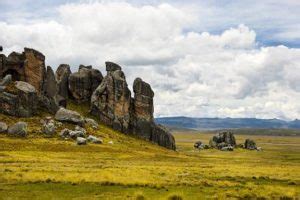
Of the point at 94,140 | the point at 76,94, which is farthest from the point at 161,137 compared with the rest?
the point at 94,140

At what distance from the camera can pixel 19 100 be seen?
5123 inches

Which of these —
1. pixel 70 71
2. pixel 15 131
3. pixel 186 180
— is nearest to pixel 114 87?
pixel 70 71

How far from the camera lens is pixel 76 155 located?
9581 centimetres

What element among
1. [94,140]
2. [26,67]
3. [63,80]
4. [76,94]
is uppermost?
[26,67]

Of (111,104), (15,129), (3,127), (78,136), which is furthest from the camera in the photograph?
(111,104)

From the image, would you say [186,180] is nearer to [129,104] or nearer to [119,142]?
[119,142]

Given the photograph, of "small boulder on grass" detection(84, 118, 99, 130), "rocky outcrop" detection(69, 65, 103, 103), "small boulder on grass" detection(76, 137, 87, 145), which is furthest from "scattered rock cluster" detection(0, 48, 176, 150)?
"small boulder on grass" detection(76, 137, 87, 145)

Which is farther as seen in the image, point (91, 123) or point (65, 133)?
point (91, 123)

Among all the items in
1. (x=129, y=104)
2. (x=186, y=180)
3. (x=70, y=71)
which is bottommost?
(x=186, y=180)

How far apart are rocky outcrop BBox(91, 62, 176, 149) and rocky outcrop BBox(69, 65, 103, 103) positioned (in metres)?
7.79

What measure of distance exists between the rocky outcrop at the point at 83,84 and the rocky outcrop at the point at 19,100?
116 feet

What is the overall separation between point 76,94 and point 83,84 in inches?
187

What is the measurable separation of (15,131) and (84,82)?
58.3 metres

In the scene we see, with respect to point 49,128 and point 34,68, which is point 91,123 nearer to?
point 49,128
